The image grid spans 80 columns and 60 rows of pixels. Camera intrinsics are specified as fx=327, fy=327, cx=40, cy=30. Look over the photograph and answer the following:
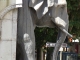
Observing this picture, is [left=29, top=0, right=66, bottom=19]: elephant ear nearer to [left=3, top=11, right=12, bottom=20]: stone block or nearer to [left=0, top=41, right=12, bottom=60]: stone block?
[left=3, top=11, right=12, bottom=20]: stone block

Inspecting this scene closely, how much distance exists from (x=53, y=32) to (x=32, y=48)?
27.0 ft

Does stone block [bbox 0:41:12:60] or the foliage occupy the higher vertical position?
stone block [bbox 0:41:12:60]

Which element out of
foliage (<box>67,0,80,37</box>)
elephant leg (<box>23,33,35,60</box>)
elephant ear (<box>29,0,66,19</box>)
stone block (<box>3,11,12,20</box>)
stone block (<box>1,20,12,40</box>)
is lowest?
foliage (<box>67,0,80,37</box>)

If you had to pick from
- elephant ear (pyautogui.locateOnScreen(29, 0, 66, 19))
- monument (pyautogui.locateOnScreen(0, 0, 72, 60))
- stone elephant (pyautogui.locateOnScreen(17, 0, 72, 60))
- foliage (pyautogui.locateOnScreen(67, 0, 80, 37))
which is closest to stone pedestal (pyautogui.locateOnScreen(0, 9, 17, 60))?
monument (pyautogui.locateOnScreen(0, 0, 72, 60))

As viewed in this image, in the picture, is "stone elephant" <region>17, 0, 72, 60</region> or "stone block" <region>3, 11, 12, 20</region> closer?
"stone block" <region>3, 11, 12, 20</region>

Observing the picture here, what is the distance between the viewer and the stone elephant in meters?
5.73

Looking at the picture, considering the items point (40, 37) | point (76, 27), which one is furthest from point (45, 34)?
point (76, 27)

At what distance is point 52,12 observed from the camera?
5.93 meters

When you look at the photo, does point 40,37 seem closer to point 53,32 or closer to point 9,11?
point 53,32

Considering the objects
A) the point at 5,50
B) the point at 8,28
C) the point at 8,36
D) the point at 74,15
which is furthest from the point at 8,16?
the point at 74,15

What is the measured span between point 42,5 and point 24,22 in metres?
0.47

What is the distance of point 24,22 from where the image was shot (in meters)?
5.75

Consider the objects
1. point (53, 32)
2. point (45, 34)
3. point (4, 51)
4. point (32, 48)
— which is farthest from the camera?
point (45, 34)

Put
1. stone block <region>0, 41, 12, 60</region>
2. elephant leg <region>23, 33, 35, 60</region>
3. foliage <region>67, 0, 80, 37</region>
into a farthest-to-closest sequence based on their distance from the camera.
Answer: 1. foliage <region>67, 0, 80, 37</region>
2. elephant leg <region>23, 33, 35, 60</region>
3. stone block <region>0, 41, 12, 60</region>
